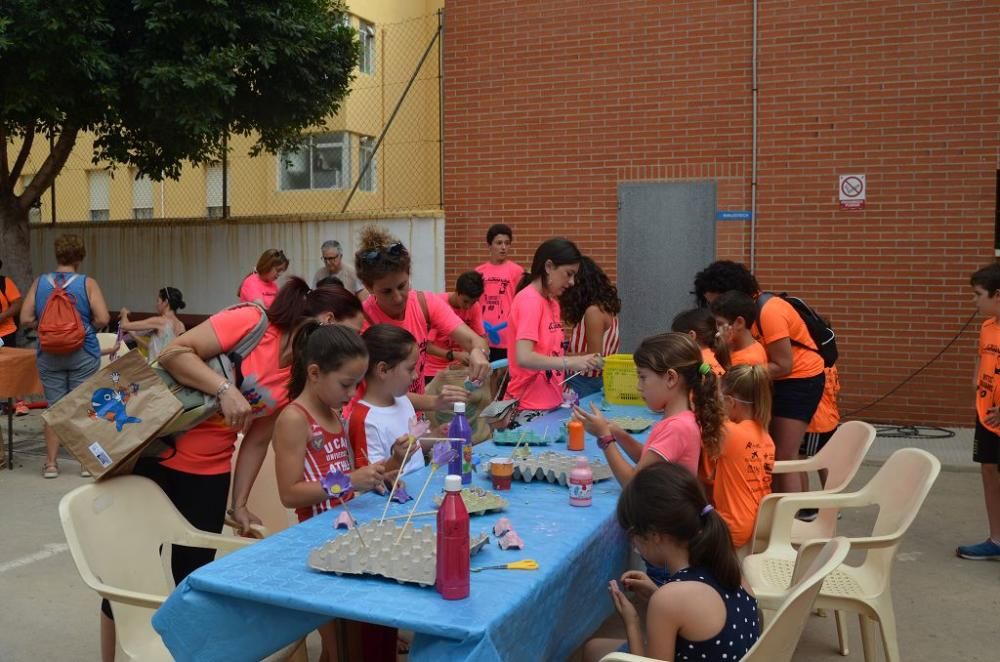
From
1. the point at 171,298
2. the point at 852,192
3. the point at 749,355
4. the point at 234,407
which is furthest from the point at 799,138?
the point at 234,407

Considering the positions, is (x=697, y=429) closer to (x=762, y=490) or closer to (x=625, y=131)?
(x=762, y=490)

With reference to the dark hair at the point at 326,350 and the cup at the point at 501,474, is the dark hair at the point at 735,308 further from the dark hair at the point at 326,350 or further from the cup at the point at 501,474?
the dark hair at the point at 326,350

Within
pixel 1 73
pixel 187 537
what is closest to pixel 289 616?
pixel 187 537

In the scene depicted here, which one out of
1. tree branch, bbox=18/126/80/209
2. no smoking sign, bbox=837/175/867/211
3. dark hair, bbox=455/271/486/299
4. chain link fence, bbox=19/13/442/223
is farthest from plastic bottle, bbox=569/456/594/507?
tree branch, bbox=18/126/80/209

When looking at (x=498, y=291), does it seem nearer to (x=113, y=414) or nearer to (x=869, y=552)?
(x=869, y=552)

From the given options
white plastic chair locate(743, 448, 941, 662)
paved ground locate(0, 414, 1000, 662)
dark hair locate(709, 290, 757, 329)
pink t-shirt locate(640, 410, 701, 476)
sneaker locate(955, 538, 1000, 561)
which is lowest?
paved ground locate(0, 414, 1000, 662)

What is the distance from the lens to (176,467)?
11.3 ft

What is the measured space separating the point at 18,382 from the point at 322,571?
20.1 ft

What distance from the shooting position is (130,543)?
3.23 meters

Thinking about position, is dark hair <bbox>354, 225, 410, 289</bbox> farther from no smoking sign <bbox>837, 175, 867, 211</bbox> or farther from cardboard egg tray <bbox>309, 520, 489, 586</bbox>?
no smoking sign <bbox>837, 175, 867, 211</bbox>

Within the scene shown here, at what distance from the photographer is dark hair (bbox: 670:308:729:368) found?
4.77m

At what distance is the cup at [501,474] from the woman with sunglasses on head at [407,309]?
489mm

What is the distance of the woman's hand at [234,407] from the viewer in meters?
3.28

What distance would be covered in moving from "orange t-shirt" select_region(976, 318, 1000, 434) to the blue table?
125 inches
